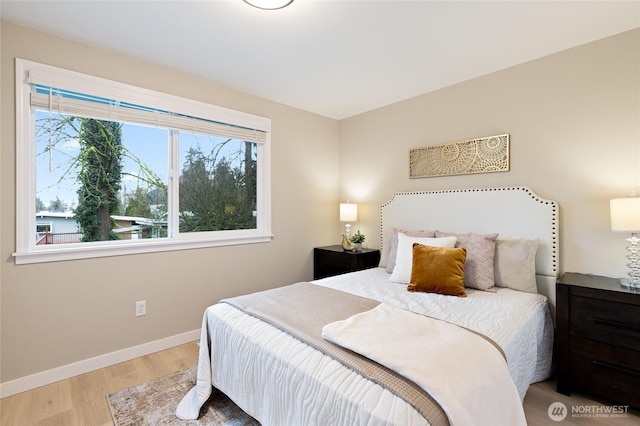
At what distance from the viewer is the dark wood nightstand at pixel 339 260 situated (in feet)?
10.8

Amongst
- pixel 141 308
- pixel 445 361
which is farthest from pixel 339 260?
pixel 445 361

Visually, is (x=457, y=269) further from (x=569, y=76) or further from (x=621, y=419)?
(x=569, y=76)

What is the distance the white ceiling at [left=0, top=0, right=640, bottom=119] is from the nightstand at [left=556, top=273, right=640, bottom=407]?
1.67 m

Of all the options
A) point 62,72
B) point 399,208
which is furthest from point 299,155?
point 62,72

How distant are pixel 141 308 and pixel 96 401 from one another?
71 centimetres

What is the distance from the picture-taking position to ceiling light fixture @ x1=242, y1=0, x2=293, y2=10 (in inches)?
67.4

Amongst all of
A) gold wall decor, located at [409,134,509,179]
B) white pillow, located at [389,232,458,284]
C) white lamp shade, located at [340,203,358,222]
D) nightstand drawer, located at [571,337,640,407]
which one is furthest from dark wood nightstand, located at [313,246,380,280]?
nightstand drawer, located at [571,337,640,407]

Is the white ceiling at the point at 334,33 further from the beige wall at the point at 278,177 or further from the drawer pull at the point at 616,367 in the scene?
the drawer pull at the point at 616,367

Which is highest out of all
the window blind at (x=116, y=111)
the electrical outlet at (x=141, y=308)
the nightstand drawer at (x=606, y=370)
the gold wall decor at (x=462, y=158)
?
the window blind at (x=116, y=111)

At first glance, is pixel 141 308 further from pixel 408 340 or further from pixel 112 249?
pixel 408 340

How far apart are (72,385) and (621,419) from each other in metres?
3.42

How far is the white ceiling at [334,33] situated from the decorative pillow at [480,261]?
1.43m

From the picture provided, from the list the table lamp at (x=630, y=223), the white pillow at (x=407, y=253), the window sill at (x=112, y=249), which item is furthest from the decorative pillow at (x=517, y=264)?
the window sill at (x=112, y=249)

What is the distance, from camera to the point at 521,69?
8.20 ft
